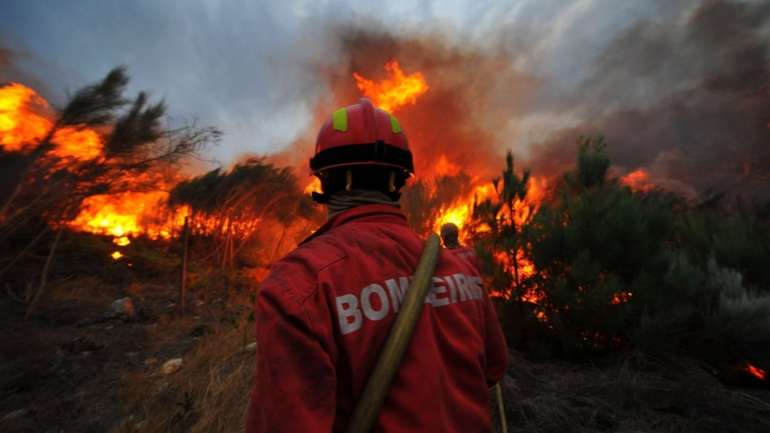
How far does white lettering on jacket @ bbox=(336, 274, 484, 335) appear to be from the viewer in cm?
96

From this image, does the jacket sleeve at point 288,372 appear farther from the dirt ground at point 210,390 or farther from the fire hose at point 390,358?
the dirt ground at point 210,390

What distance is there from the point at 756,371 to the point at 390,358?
517 cm

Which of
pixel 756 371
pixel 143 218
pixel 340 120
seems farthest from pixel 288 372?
pixel 143 218

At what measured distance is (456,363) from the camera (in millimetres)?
1164

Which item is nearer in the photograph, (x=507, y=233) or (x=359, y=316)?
(x=359, y=316)

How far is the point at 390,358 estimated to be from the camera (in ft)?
3.12

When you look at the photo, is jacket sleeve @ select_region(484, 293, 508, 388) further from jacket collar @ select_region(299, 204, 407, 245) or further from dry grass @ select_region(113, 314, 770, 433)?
dry grass @ select_region(113, 314, 770, 433)

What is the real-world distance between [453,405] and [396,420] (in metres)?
0.21

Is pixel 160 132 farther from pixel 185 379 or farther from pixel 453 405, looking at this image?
pixel 453 405

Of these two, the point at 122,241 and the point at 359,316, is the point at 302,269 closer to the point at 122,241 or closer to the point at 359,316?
the point at 359,316

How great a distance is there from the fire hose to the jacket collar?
11.0 inches

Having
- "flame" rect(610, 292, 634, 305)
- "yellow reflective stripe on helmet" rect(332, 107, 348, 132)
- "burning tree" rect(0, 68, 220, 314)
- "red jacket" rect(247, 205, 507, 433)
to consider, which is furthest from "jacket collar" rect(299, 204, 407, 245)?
"burning tree" rect(0, 68, 220, 314)

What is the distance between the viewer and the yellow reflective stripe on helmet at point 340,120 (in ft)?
4.71

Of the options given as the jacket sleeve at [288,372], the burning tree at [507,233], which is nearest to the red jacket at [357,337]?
the jacket sleeve at [288,372]
